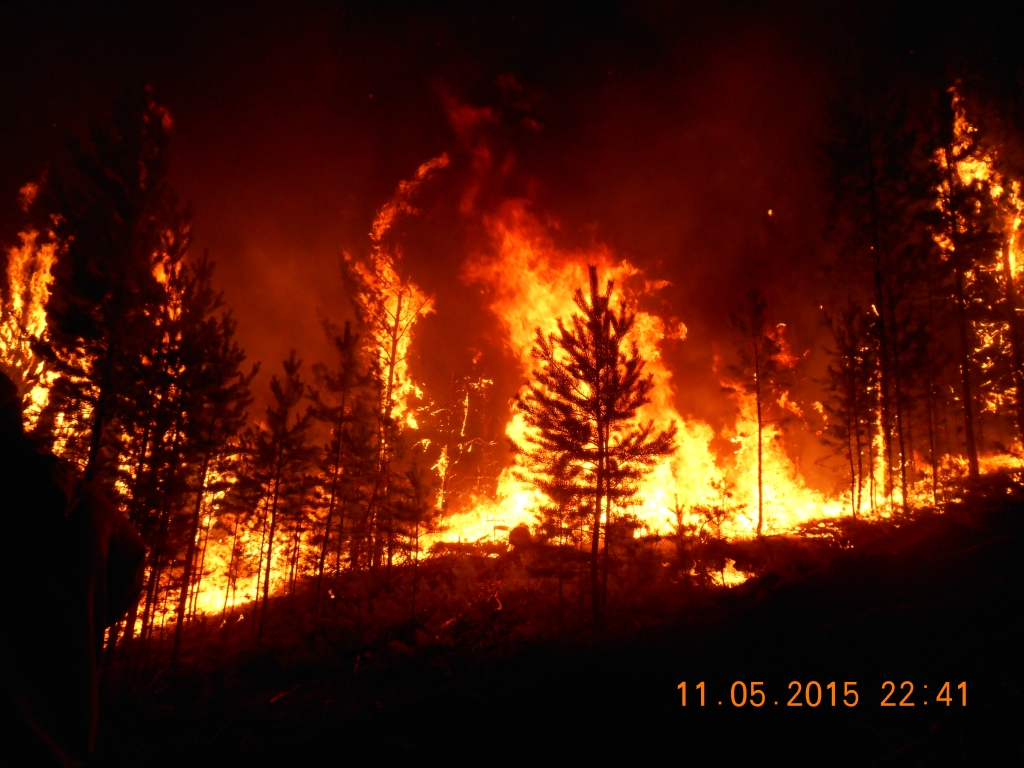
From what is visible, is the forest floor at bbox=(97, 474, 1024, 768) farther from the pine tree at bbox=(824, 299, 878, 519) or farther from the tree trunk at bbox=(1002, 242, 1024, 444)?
the pine tree at bbox=(824, 299, 878, 519)

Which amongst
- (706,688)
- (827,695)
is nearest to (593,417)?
(706,688)

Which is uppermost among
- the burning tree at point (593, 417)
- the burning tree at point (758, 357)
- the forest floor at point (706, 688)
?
the burning tree at point (758, 357)

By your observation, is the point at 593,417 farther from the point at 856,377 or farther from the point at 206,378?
the point at 856,377

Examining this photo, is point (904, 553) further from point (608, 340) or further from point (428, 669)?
point (428, 669)

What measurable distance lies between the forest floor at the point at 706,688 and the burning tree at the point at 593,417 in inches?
169

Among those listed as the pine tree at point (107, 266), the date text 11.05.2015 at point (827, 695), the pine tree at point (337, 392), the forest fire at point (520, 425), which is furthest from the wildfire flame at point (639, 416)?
the date text 11.05.2015 at point (827, 695)

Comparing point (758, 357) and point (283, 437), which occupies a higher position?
point (758, 357)

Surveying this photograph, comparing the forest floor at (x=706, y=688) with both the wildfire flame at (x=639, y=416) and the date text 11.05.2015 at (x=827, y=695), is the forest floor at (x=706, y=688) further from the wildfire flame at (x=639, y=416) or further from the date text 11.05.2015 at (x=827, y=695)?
the wildfire flame at (x=639, y=416)

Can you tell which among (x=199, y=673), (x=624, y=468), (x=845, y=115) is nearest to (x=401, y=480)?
(x=199, y=673)

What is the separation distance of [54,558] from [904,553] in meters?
13.6

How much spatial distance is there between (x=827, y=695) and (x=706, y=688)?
1.52m

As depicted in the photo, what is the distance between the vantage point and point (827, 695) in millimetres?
5801

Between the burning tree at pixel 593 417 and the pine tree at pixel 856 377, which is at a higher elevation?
the pine tree at pixel 856 377

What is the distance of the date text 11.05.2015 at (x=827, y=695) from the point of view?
521 cm
